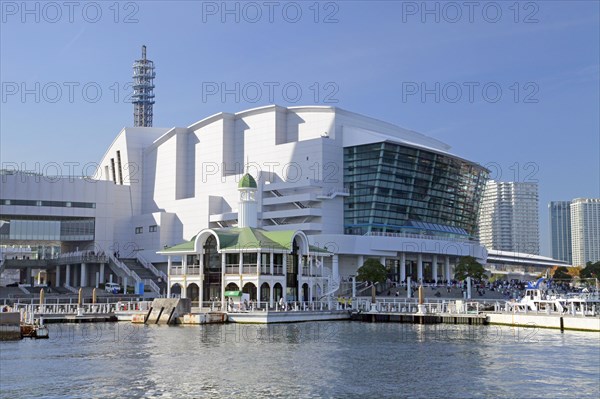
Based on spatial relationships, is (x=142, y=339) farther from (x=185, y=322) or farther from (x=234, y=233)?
(x=234, y=233)

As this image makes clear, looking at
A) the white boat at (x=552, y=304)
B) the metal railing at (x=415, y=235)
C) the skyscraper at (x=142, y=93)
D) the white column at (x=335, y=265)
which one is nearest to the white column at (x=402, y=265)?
the metal railing at (x=415, y=235)

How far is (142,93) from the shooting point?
7795 inches

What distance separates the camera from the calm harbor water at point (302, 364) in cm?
3316

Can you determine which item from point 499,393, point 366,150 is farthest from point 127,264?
point 499,393

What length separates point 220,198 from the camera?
124875 millimetres

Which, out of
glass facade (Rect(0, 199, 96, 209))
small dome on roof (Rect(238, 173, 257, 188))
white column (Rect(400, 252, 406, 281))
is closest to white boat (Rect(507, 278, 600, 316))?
small dome on roof (Rect(238, 173, 257, 188))

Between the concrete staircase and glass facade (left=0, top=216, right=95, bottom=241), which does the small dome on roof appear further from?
glass facade (left=0, top=216, right=95, bottom=241)

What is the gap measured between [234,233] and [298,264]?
769 cm

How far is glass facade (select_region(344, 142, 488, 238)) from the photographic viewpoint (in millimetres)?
112312

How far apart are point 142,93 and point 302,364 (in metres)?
167

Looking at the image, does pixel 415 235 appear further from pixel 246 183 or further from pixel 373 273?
pixel 246 183

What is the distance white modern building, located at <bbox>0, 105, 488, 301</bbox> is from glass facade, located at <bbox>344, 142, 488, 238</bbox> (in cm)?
17

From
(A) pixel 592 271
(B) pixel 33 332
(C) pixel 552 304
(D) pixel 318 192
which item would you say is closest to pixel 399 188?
(D) pixel 318 192

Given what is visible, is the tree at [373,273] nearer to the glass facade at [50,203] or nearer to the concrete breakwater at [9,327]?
the concrete breakwater at [9,327]
